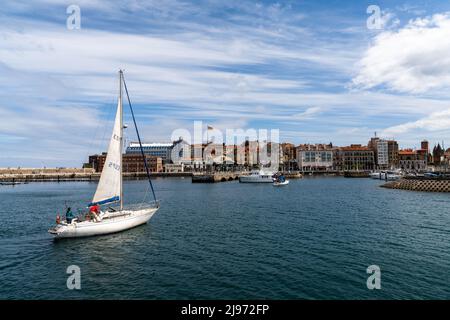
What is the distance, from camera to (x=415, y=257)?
84.0 ft

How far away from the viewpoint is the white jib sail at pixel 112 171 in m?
36.3

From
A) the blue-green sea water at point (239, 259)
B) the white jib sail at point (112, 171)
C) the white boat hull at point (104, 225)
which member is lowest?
the blue-green sea water at point (239, 259)

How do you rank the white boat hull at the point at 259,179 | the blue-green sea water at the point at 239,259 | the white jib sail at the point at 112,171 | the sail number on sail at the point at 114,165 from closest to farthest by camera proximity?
the blue-green sea water at the point at 239,259, the white jib sail at the point at 112,171, the sail number on sail at the point at 114,165, the white boat hull at the point at 259,179

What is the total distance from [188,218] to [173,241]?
13862 millimetres

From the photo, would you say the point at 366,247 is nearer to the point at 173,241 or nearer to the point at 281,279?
the point at 281,279

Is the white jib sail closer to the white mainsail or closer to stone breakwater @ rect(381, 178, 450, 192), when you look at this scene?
the white mainsail

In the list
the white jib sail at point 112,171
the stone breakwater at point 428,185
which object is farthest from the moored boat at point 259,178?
the white jib sail at point 112,171

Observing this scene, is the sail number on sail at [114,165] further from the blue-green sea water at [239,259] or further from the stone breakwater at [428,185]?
the stone breakwater at [428,185]

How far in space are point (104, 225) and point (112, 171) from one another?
19.5 ft

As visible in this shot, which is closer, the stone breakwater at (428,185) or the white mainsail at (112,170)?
the white mainsail at (112,170)

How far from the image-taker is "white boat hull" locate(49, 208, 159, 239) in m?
32.0

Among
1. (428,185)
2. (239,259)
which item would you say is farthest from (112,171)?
(428,185)

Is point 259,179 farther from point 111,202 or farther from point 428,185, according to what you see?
point 111,202

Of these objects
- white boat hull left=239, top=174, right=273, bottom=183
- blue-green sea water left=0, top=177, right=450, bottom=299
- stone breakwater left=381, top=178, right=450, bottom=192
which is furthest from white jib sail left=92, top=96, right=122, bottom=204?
white boat hull left=239, top=174, right=273, bottom=183
